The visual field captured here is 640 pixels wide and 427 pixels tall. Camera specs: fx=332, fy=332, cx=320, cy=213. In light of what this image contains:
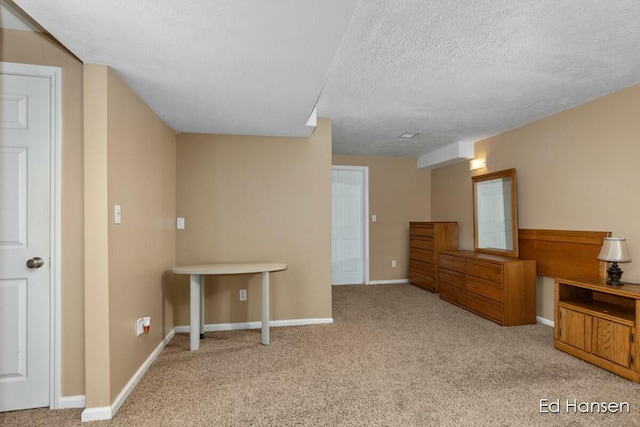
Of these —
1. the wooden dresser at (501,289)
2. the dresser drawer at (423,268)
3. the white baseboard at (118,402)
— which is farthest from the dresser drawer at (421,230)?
the white baseboard at (118,402)

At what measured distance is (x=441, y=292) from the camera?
4.85 metres

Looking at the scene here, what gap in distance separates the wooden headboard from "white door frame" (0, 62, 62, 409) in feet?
14.1

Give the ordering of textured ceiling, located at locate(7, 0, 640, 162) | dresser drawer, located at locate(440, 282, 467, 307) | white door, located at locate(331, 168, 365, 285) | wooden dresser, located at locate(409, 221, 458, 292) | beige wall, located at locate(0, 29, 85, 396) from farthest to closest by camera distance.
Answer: white door, located at locate(331, 168, 365, 285) < wooden dresser, located at locate(409, 221, 458, 292) < dresser drawer, located at locate(440, 282, 467, 307) < beige wall, located at locate(0, 29, 85, 396) < textured ceiling, located at locate(7, 0, 640, 162)

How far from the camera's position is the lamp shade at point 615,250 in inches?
106

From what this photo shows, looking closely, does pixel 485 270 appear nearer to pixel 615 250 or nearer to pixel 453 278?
pixel 453 278

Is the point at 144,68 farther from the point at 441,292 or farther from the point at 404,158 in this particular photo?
the point at 404,158

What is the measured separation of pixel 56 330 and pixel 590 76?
13.9 ft

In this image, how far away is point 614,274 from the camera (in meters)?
2.75

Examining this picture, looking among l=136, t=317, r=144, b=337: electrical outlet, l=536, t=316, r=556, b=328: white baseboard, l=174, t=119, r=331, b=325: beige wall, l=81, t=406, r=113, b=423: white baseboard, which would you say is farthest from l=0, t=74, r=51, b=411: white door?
l=536, t=316, r=556, b=328: white baseboard

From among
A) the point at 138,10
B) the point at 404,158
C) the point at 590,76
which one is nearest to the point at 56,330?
the point at 138,10

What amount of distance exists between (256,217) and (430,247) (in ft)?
9.99

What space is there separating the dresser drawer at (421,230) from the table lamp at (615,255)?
2578 millimetres

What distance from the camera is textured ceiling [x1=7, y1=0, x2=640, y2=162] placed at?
61.6 inches

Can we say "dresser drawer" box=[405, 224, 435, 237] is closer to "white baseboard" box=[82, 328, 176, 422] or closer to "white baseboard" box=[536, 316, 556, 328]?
"white baseboard" box=[536, 316, 556, 328]
